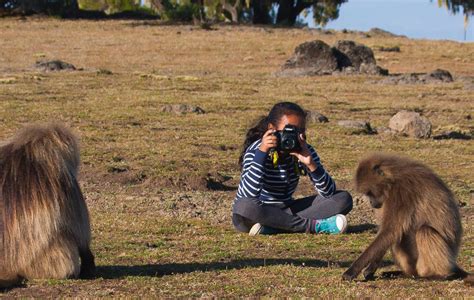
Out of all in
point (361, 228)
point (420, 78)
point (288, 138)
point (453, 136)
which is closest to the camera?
point (288, 138)

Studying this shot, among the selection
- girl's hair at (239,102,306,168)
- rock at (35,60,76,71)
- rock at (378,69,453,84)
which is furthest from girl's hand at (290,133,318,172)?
rock at (35,60,76,71)

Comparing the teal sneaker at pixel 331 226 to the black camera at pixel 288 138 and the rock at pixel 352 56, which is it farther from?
the rock at pixel 352 56

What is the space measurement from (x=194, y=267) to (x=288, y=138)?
1719 mm

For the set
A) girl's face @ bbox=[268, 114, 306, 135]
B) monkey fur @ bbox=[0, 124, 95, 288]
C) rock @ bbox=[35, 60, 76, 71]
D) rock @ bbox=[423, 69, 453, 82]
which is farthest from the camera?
rock @ bbox=[35, 60, 76, 71]

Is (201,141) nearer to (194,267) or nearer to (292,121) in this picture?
(292,121)

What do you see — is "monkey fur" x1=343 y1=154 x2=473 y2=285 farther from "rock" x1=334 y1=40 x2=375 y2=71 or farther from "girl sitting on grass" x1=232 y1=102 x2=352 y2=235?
"rock" x1=334 y1=40 x2=375 y2=71

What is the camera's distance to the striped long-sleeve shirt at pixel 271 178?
32.2 ft

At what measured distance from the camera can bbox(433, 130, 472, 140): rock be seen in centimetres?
1814

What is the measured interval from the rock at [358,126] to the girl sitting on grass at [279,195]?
7.89 m

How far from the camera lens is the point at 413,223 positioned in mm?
7656

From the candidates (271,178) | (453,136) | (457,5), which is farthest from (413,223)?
(457,5)

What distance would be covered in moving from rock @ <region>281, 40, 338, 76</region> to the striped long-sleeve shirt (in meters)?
18.8

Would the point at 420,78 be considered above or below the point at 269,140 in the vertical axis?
below

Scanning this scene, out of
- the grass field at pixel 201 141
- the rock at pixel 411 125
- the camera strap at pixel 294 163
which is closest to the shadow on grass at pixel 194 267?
the grass field at pixel 201 141
